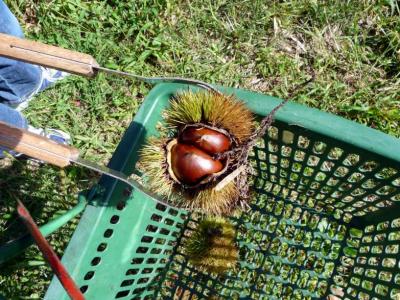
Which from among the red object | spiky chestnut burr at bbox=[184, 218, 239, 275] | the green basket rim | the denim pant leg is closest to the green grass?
the denim pant leg

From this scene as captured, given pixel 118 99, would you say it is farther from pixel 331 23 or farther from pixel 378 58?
pixel 378 58

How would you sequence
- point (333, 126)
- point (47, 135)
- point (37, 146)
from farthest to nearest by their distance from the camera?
1. point (47, 135)
2. point (333, 126)
3. point (37, 146)

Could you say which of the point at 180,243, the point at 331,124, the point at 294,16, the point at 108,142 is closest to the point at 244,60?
the point at 294,16

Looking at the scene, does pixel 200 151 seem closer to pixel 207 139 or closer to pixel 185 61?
pixel 207 139

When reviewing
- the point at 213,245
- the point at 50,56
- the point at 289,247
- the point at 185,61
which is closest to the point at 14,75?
the point at 185,61

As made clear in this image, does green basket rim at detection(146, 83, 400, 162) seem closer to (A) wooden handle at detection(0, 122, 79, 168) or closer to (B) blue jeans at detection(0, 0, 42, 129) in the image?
(A) wooden handle at detection(0, 122, 79, 168)
